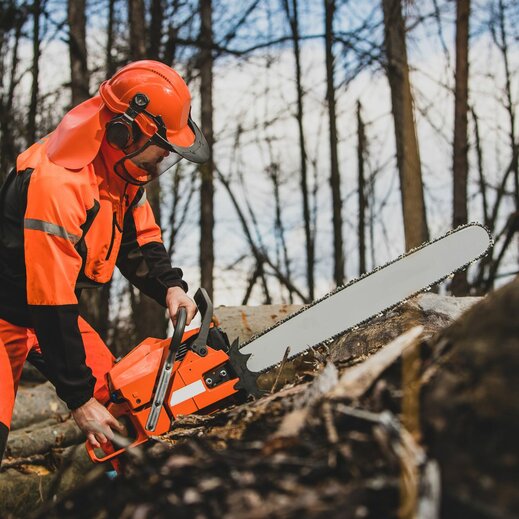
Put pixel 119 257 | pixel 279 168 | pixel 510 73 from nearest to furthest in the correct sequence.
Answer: pixel 119 257
pixel 510 73
pixel 279 168

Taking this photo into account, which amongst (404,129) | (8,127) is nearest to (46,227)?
(404,129)

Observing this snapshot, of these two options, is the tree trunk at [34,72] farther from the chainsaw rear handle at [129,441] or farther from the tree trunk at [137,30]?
the chainsaw rear handle at [129,441]

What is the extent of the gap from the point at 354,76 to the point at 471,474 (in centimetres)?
844

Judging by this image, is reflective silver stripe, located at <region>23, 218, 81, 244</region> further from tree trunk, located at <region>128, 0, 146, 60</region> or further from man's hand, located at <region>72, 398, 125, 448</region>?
tree trunk, located at <region>128, 0, 146, 60</region>

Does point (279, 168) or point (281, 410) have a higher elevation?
point (281, 410)

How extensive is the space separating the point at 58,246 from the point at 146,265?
0.91 m

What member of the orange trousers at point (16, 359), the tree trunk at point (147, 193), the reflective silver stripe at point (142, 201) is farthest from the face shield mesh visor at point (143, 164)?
the tree trunk at point (147, 193)

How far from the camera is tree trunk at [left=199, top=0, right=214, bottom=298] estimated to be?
9961mm

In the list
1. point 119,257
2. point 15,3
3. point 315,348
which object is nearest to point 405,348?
point 315,348

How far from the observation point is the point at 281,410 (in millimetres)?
1362

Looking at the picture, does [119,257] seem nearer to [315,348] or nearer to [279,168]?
[315,348]

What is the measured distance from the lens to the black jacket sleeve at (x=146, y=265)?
3209 millimetres

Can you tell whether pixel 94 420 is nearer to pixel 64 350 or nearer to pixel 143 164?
pixel 64 350

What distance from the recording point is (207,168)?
9.88 meters
